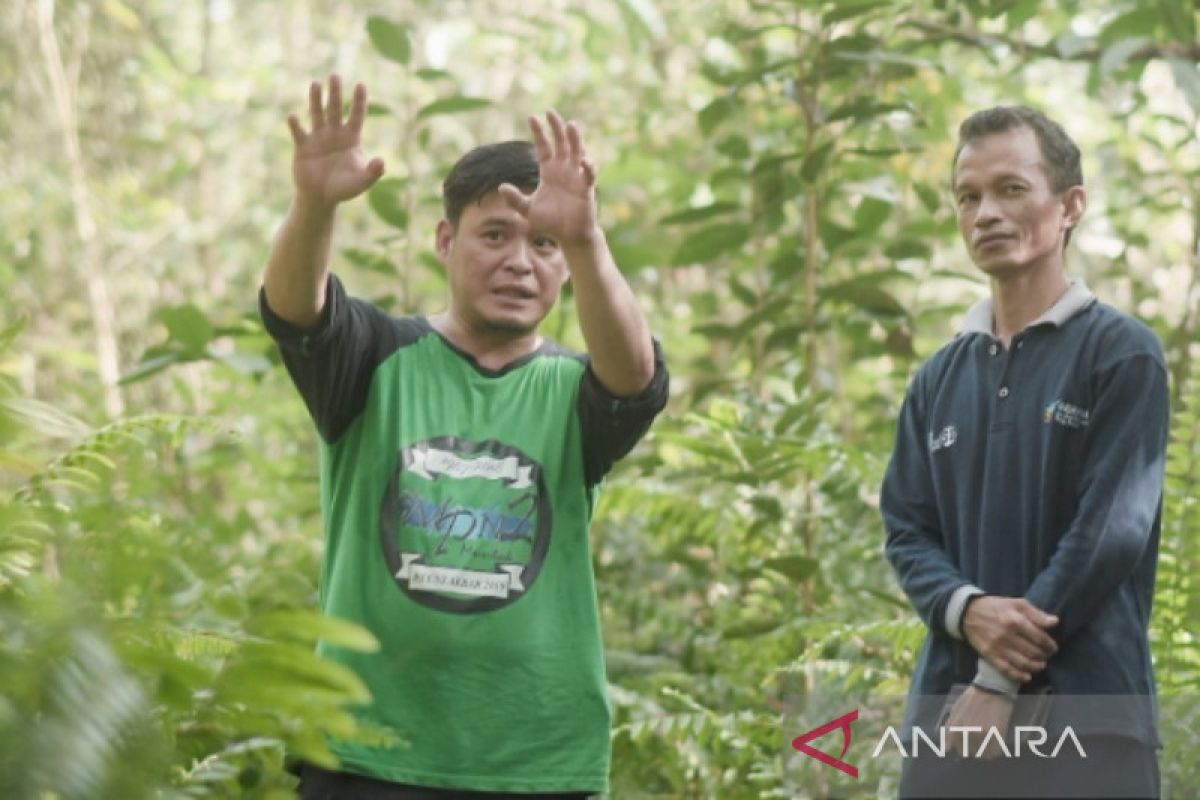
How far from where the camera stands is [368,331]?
278 cm

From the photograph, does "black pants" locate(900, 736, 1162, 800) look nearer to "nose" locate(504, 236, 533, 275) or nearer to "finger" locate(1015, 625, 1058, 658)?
"finger" locate(1015, 625, 1058, 658)

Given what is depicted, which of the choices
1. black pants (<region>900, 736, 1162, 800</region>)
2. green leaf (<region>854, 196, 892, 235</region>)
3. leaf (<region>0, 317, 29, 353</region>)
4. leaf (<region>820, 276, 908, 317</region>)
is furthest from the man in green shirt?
green leaf (<region>854, 196, 892, 235</region>)

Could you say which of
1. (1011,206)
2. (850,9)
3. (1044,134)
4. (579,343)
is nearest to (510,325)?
(1011,206)

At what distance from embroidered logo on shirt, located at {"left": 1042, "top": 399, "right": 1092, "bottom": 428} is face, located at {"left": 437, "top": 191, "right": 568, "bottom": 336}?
3.05ft

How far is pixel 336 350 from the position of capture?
2680mm

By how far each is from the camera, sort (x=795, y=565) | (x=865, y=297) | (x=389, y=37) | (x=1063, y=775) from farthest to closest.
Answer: (x=389, y=37) → (x=865, y=297) → (x=795, y=565) → (x=1063, y=775)

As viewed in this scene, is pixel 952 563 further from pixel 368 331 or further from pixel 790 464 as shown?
pixel 790 464

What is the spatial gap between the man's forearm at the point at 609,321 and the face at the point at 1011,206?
644 mm

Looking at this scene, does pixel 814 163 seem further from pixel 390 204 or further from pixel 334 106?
pixel 334 106

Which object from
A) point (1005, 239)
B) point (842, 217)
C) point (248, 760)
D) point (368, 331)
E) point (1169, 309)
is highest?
point (842, 217)

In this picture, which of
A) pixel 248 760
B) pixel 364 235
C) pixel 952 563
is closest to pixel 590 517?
pixel 952 563

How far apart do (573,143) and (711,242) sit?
101 inches

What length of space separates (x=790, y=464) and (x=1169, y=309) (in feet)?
12.9

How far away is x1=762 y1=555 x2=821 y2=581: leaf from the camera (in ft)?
13.7
